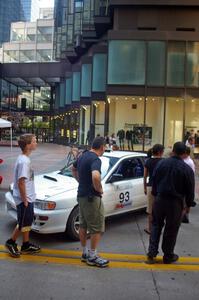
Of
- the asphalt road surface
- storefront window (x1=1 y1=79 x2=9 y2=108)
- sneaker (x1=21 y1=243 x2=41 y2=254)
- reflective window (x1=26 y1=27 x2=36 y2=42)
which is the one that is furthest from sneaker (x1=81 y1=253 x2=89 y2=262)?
reflective window (x1=26 y1=27 x2=36 y2=42)

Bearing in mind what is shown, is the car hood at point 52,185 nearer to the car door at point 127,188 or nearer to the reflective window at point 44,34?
the car door at point 127,188

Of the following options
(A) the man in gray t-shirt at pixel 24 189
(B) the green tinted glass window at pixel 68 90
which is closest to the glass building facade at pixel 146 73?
(B) the green tinted glass window at pixel 68 90

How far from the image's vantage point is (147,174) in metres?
7.06

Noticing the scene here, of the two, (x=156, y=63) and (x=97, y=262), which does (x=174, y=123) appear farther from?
(x=97, y=262)

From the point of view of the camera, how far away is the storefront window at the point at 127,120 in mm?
28984

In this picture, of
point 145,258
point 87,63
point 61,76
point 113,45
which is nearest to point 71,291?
point 145,258

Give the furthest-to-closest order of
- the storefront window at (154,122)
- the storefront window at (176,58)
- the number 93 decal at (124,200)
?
the storefront window at (154,122), the storefront window at (176,58), the number 93 decal at (124,200)

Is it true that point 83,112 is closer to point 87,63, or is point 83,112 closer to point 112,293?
point 87,63

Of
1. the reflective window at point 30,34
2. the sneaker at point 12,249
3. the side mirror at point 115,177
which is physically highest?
the reflective window at point 30,34

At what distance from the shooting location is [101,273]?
5078 millimetres

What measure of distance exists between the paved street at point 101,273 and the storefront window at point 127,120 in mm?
22210

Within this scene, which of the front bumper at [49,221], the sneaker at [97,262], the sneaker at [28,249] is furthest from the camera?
the front bumper at [49,221]

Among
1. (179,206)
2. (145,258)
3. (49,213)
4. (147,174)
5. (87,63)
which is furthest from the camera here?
(87,63)

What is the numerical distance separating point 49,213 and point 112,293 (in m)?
2.16
